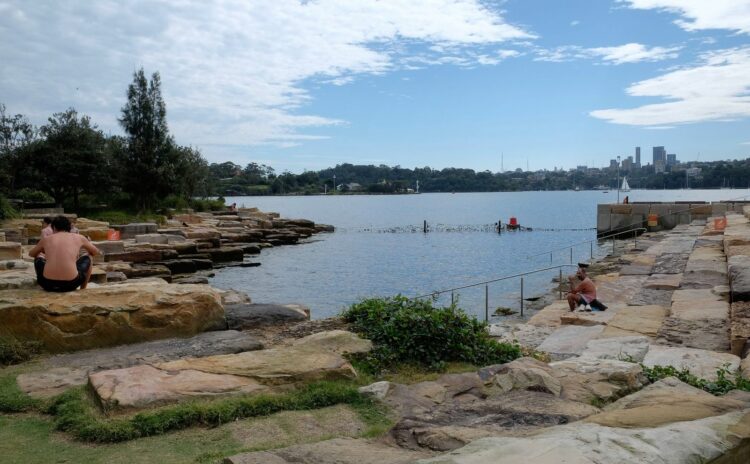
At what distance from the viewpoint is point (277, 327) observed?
8523mm

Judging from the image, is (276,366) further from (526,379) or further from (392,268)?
(392,268)

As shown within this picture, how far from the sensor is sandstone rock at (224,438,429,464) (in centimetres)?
356

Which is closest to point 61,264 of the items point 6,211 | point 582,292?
point 582,292

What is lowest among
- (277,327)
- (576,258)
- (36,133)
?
(576,258)

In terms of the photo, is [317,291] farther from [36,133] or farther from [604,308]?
[36,133]

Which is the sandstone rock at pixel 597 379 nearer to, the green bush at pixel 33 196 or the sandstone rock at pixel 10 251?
the sandstone rock at pixel 10 251

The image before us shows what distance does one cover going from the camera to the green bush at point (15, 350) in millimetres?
6457

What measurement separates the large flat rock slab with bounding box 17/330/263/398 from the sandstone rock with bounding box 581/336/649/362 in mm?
4538

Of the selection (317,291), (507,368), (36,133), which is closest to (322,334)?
(507,368)

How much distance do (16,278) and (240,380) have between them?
15.7 feet

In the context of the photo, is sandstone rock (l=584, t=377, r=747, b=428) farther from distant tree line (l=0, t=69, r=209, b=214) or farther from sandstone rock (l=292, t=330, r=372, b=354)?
distant tree line (l=0, t=69, r=209, b=214)

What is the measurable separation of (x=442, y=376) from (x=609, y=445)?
304 cm

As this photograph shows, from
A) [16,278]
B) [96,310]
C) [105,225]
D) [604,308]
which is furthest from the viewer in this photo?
[105,225]

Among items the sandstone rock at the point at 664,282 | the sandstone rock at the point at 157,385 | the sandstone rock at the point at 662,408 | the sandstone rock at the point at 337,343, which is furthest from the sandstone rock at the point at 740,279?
the sandstone rock at the point at 157,385
